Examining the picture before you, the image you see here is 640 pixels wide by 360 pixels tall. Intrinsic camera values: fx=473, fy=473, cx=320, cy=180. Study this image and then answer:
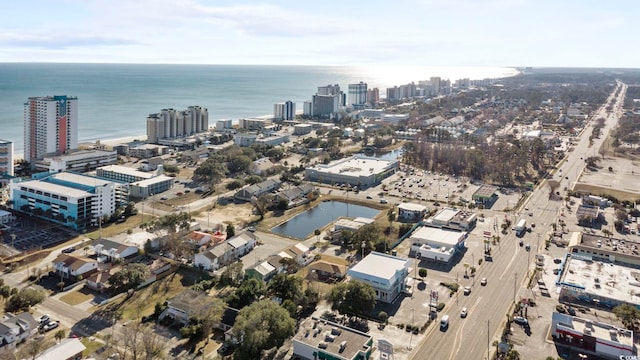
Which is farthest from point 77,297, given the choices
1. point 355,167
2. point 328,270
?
point 355,167

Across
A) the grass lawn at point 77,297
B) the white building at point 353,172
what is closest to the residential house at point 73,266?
the grass lawn at point 77,297

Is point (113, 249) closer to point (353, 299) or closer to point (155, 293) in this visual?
point (155, 293)

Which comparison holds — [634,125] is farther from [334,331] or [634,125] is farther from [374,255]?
[334,331]

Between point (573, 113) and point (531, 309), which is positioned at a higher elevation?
point (573, 113)

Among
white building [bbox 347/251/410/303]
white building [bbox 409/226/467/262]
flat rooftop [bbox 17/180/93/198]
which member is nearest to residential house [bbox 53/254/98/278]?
flat rooftop [bbox 17/180/93/198]

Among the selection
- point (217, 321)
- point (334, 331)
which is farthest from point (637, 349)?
point (217, 321)

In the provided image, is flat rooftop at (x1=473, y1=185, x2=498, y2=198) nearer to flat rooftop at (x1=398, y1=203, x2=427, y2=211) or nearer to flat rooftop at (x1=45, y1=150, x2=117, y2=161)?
flat rooftop at (x1=398, y1=203, x2=427, y2=211)
